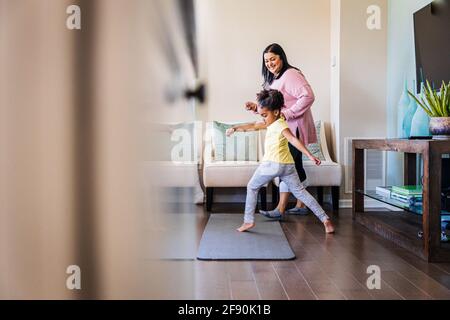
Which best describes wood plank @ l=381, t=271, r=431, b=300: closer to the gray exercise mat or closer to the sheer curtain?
the gray exercise mat

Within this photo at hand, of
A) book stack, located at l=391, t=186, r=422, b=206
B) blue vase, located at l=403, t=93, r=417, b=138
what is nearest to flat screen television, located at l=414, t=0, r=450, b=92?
blue vase, located at l=403, t=93, r=417, b=138

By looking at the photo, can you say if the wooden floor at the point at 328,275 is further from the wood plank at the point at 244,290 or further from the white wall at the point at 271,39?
the white wall at the point at 271,39

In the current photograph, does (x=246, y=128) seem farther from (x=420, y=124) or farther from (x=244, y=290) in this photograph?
(x=244, y=290)

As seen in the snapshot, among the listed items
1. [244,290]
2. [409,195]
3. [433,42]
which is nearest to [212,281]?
[244,290]

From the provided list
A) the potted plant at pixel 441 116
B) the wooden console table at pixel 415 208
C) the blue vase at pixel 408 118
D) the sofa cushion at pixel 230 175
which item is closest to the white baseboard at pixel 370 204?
the wooden console table at pixel 415 208

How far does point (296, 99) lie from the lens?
3.64m

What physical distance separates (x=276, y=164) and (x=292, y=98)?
0.75 metres

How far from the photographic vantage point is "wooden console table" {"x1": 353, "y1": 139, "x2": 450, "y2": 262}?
90.8 inches

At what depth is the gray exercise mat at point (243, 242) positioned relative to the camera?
7.99 ft

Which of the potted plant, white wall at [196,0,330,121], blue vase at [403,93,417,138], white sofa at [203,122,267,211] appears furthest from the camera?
white wall at [196,0,330,121]

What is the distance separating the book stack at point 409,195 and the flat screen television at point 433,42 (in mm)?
798

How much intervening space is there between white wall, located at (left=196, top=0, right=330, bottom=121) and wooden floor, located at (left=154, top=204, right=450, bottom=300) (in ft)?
7.10
